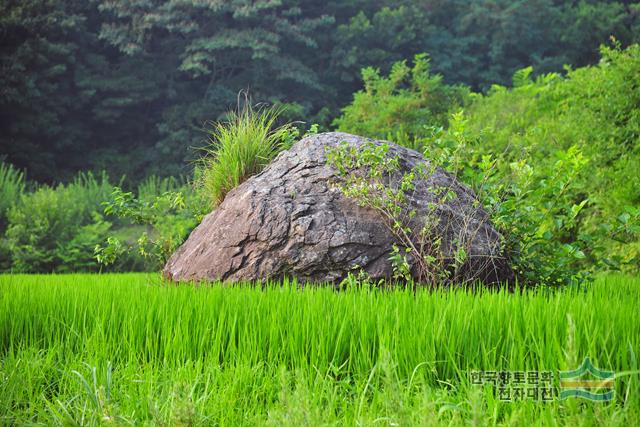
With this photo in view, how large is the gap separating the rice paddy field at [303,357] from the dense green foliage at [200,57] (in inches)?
635

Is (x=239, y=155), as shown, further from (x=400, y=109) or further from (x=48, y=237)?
(x=400, y=109)

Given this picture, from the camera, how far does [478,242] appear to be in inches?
159

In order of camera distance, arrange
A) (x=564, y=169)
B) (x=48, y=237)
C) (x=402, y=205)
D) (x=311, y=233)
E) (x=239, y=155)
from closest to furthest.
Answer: (x=311, y=233), (x=402, y=205), (x=564, y=169), (x=239, y=155), (x=48, y=237)

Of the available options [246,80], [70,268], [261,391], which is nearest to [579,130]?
[261,391]

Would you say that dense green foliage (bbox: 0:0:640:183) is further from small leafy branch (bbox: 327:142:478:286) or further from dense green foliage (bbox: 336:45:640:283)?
small leafy branch (bbox: 327:142:478:286)

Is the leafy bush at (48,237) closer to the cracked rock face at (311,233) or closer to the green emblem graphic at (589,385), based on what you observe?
the cracked rock face at (311,233)

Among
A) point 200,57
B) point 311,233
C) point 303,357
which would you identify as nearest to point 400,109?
point 311,233

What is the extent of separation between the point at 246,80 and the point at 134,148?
4575 mm

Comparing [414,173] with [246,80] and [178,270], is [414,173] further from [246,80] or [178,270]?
[246,80]

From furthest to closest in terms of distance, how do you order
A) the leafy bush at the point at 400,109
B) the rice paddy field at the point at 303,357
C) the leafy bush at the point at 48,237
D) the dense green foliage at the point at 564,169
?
the leafy bush at the point at 400,109 → the leafy bush at the point at 48,237 → the dense green foliage at the point at 564,169 → the rice paddy field at the point at 303,357

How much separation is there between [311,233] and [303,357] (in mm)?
1695

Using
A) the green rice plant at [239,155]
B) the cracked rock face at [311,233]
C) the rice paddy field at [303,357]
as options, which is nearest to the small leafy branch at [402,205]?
the cracked rock face at [311,233]

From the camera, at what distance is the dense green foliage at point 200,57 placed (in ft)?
59.7

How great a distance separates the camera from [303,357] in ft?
7.73
